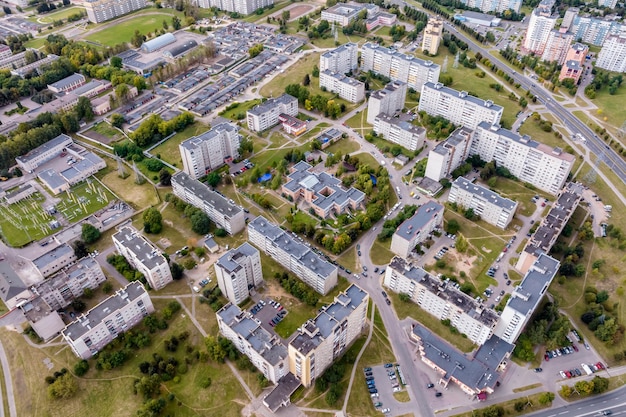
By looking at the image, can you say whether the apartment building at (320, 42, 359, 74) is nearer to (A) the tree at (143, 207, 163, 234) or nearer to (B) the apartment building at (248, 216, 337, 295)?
(B) the apartment building at (248, 216, 337, 295)

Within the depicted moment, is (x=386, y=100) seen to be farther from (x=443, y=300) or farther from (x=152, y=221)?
(x=152, y=221)

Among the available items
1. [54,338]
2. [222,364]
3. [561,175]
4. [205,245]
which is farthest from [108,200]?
[561,175]

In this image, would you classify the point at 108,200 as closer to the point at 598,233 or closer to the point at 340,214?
the point at 340,214

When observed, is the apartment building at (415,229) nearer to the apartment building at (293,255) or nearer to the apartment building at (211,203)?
the apartment building at (293,255)

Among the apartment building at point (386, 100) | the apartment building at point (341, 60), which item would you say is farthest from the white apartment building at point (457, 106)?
the apartment building at point (341, 60)

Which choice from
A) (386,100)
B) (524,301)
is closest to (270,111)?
(386,100)

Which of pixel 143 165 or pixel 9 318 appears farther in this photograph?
pixel 143 165

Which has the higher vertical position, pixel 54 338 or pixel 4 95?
pixel 4 95
